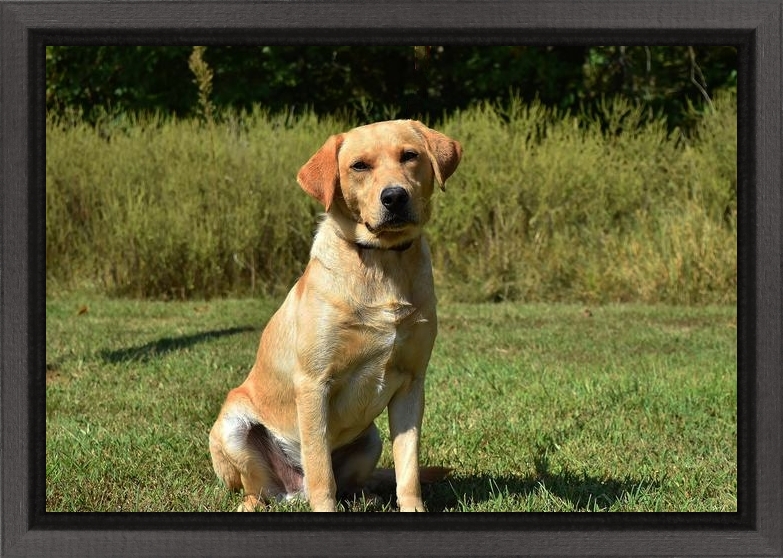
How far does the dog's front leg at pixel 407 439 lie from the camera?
3342mm

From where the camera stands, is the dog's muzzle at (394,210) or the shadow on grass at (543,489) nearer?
the dog's muzzle at (394,210)

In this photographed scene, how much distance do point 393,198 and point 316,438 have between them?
2.83 ft

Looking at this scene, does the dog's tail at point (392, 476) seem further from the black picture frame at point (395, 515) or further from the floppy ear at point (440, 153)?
the black picture frame at point (395, 515)

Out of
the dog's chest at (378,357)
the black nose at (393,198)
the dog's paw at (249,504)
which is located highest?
the black nose at (393,198)

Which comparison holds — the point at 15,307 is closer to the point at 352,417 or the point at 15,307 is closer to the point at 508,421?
the point at 352,417

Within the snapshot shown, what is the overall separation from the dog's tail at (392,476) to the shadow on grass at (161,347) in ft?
10.7

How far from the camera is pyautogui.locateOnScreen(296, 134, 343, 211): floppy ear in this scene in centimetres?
333

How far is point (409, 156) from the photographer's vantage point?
3.35 meters

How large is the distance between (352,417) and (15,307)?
1357 mm

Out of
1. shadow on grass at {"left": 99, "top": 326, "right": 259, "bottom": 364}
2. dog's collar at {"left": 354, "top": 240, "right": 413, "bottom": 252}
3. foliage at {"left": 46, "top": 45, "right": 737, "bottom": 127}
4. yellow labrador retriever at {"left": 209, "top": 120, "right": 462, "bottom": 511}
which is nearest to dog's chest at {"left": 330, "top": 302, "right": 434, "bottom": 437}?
yellow labrador retriever at {"left": 209, "top": 120, "right": 462, "bottom": 511}

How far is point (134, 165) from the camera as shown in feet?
35.4

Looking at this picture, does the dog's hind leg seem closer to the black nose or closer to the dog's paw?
the dog's paw

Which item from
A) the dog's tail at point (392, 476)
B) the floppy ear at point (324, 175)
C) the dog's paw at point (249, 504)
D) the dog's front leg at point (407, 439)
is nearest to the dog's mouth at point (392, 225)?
the floppy ear at point (324, 175)

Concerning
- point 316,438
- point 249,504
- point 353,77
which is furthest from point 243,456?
point 353,77
